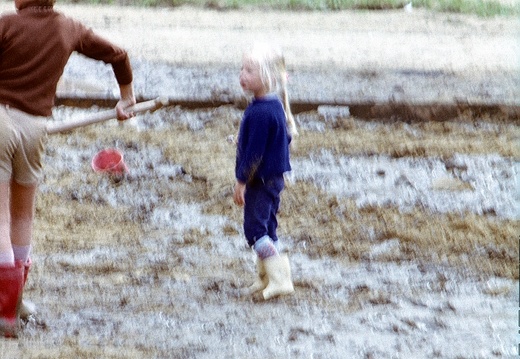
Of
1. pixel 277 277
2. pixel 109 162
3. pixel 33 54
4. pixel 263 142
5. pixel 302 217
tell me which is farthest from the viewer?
pixel 109 162

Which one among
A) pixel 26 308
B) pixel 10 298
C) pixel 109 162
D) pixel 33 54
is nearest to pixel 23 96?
pixel 33 54

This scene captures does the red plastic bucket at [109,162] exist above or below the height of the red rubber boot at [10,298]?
below

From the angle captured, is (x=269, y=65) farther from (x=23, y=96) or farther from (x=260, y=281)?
(x=23, y=96)

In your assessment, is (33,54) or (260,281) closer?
(33,54)

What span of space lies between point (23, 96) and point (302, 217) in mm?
2364

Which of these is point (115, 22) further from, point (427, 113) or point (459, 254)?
point (459, 254)

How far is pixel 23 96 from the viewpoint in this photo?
13.9ft

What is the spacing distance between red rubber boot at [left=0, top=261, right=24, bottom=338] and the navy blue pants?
116 cm

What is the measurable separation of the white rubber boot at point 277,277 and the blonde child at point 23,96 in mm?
1156

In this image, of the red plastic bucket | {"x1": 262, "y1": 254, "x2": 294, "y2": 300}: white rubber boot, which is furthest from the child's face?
the red plastic bucket

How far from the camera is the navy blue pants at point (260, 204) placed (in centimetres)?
494

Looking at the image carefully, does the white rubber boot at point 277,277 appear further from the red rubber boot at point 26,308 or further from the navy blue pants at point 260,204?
the red rubber boot at point 26,308

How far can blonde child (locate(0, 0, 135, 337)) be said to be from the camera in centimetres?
420

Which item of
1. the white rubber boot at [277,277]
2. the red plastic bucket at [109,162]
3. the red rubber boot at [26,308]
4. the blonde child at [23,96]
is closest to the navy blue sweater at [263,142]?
the white rubber boot at [277,277]
